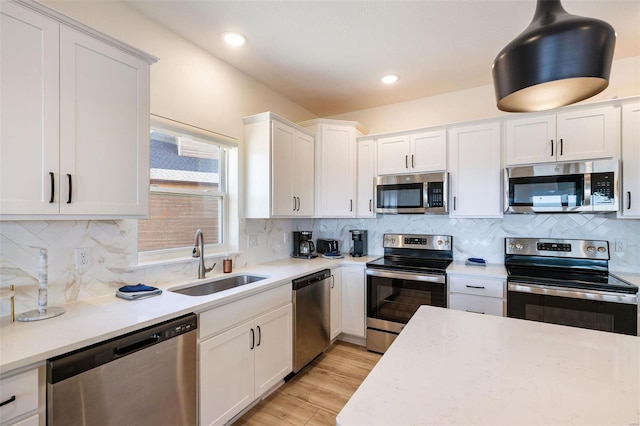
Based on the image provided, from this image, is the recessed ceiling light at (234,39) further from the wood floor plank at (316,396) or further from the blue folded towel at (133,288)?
the wood floor plank at (316,396)

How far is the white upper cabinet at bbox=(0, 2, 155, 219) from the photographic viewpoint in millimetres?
1281

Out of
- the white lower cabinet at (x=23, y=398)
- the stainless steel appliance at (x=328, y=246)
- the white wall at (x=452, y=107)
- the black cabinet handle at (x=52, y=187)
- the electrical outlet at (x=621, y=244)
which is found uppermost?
the white wall at (x=452, y=107)

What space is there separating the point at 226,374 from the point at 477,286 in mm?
2154

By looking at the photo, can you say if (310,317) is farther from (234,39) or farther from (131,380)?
(234,39)

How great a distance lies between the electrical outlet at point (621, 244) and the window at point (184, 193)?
352 cm

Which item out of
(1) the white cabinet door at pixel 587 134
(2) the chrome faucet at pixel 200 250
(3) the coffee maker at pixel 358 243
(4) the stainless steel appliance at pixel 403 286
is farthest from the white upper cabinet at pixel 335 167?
(1) the white cabinet door at pixel 587 134

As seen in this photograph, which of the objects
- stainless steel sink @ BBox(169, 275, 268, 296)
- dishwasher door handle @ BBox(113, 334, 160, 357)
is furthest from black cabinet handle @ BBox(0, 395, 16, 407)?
stainless steel sink @ BBox(169, 275, 268, 296)

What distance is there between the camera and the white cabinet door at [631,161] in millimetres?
2332

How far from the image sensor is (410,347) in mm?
1166

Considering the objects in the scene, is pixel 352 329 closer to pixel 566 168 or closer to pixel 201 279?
pixel 201 279

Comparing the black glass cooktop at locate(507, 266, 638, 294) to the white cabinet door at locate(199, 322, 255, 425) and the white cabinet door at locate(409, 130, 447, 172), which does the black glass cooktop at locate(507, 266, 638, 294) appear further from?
the white cabinet door at locate(199, 322, 255, 425)

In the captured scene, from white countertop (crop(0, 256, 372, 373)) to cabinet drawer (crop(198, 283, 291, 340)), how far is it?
0.04 meters

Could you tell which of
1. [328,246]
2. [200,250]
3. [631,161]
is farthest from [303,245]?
[631,161]

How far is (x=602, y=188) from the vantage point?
2.39 meters
